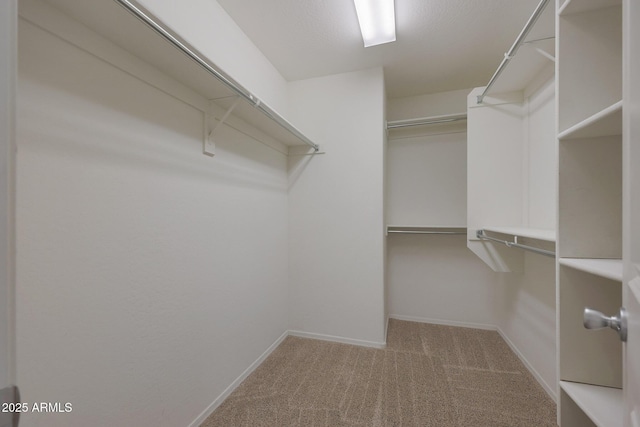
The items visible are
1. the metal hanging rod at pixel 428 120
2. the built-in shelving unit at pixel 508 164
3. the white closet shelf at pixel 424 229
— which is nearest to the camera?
the built-in shelving unit at pixel 508 164

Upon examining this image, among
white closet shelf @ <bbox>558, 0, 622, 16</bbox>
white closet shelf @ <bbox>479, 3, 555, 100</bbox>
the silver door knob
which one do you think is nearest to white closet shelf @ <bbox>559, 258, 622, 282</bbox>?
the silver door knob

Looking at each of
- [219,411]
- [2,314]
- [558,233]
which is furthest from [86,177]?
[558,233]

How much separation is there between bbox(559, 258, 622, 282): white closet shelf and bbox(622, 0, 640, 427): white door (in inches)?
7.5

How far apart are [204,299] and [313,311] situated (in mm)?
1284

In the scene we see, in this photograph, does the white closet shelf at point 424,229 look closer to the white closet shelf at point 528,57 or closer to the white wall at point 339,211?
the white wall at point 339,211

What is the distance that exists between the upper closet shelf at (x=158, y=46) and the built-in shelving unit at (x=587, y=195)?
1.47m

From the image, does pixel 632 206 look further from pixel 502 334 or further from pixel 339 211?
pixel 502 334

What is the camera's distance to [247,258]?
198cm

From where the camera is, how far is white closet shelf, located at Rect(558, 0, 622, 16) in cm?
92

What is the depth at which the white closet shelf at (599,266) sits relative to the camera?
730mm

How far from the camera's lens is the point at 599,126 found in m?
0.85

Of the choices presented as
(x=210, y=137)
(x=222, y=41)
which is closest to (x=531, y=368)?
(x=210, y=137)

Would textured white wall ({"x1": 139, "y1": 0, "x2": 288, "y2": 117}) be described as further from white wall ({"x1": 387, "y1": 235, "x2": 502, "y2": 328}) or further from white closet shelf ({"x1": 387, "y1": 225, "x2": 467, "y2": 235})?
white wall ({"x1": 387, "y1": 235, "x2": 502, "y2": 328})

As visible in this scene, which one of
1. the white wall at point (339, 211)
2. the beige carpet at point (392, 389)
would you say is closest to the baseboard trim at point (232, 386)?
the beige carpet at point (392, 389)
